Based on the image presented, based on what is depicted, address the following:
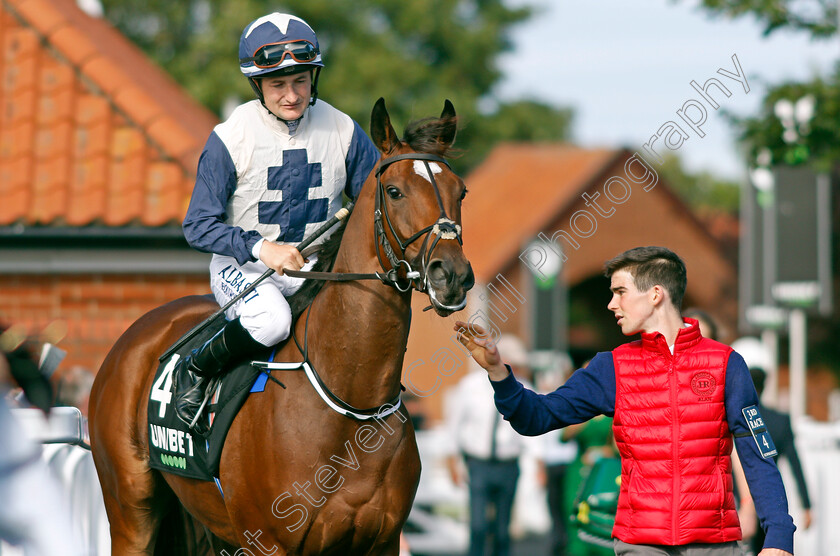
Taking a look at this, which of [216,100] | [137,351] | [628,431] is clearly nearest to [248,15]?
[216,100]

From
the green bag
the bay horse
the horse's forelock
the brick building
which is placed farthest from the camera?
the brick building

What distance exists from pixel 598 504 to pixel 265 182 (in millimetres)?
2533

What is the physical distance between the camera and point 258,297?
415 centimetres

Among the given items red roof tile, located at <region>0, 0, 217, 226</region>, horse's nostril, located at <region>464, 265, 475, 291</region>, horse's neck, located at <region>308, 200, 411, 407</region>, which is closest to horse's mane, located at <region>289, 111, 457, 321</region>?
horse's neck, located at <region>308, 200, 411, 407</region>

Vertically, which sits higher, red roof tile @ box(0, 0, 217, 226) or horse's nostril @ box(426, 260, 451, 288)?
red roof tile @ box(0, 0, 217, 226)

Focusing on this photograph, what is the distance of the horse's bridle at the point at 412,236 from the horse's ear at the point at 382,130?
0.40ft

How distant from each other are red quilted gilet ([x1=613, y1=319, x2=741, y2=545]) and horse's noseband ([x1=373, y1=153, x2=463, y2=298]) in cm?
81

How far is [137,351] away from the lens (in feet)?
16.6

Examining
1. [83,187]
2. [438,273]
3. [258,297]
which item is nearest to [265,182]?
[258,297]

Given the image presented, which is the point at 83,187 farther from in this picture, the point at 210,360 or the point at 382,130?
the point at 382,130

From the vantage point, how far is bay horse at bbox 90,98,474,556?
384cm

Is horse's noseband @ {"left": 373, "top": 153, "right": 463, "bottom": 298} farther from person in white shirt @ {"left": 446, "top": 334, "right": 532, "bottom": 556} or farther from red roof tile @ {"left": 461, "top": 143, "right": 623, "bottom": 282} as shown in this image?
red roof tile @ {"left": 461, "top": 143, "right": 623, "bottom": 282}

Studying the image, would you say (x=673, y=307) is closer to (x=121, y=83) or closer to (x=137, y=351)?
(x=137, y=351)

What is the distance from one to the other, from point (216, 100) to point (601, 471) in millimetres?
21611
